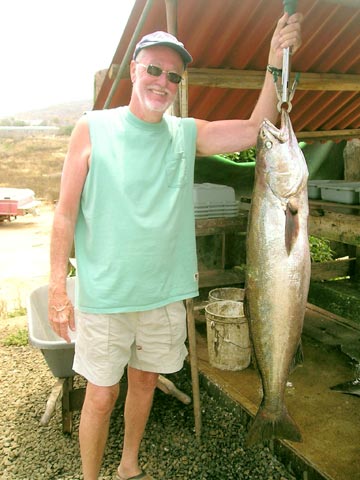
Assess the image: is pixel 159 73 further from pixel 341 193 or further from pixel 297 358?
pixel 341 193

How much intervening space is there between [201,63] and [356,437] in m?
3.89

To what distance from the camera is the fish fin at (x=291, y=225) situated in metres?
2.64

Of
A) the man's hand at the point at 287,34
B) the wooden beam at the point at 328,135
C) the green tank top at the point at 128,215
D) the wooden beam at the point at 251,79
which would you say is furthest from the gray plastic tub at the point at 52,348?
the wooden beam at the point at 328,135

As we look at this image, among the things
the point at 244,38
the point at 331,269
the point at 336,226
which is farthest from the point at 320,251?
the point at 244,38

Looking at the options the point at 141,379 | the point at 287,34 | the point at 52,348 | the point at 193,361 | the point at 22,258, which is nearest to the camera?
the point at 287,34

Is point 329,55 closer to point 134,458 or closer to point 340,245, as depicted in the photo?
point 134,458

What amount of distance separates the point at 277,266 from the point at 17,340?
5.44m

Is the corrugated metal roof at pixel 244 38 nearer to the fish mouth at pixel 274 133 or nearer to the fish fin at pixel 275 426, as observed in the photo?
the fish mouth at pixel 274 133

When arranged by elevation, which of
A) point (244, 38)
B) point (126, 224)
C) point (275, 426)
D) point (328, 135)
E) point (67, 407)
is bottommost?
point (67, 407)

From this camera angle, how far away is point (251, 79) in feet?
17.6

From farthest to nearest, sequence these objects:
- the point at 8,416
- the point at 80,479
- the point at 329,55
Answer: the point at 329,55
the point at 8,416
the point at 80,479

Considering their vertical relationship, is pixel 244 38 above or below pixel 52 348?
above

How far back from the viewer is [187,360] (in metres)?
5.61

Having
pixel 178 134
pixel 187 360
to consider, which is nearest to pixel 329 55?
pixel 178 134
